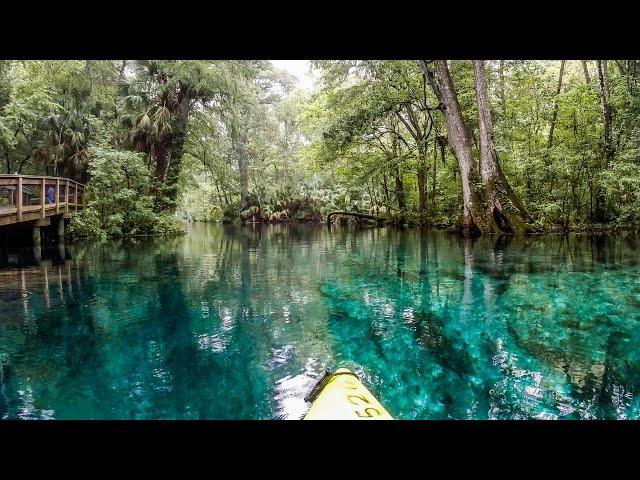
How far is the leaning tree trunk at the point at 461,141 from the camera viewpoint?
54.3 ft

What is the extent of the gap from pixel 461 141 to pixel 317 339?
1391 centimetres

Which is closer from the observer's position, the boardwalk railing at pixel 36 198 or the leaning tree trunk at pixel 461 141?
the boardwalk railing at pixel 36 198

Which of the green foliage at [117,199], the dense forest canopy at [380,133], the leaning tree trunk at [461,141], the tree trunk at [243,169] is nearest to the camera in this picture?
the dense forest canopy at [380,133]

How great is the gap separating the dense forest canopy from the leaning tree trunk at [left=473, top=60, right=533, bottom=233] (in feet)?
0.15

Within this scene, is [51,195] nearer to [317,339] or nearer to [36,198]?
[36,198]

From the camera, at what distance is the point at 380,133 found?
76.8 ft

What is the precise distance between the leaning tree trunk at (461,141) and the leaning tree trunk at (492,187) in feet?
1.69

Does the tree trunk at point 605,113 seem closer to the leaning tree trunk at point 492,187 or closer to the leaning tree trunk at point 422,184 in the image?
the leaning tree trunk at point 492,187

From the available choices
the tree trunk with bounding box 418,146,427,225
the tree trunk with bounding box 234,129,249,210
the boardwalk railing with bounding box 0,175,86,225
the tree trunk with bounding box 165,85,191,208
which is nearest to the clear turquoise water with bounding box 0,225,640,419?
the boardwalk railing with bounding box 0,175,86,225

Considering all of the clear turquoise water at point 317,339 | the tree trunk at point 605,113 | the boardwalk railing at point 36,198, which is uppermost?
the tree trunk at point 605,113

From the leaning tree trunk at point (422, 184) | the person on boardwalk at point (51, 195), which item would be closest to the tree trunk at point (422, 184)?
the leaning tree trunk at point (422, 184)

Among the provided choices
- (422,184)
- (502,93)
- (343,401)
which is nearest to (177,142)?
(422,184)

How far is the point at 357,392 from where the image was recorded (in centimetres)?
314
